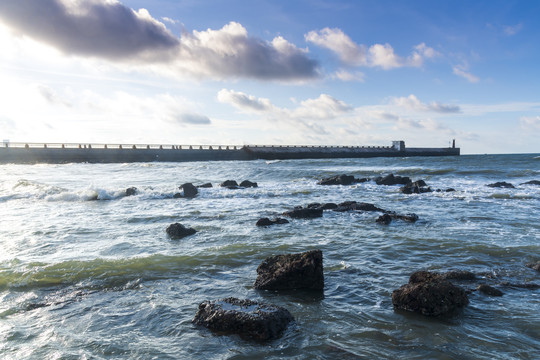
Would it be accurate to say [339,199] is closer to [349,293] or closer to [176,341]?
[349,293]

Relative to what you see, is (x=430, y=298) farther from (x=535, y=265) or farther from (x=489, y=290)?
(x=535, y=265)

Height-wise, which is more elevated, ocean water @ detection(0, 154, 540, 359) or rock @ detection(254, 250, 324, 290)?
rock @ detection(254, 250, 324, 290)

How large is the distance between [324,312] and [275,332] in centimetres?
95

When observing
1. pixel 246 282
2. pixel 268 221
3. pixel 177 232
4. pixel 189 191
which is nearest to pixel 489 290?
pixel 246 282

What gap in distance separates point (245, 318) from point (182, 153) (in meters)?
60.9

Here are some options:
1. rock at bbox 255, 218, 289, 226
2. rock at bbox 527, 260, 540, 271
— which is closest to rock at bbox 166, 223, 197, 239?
rock at bbox 255, 218, 289, 226

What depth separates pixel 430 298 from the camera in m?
4.80

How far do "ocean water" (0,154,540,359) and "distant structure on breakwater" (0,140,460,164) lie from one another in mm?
44255

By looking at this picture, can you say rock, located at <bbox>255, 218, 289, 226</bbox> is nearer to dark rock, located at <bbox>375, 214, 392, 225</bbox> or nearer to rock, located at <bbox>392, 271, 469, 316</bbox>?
dark rock, located at <bbox>375, 214, 392, 225</bbox>

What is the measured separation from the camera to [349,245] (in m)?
8.58

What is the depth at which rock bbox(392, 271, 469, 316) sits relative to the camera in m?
4.76

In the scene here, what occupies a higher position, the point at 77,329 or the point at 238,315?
the point at 238,315

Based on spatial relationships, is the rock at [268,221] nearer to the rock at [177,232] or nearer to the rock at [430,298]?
the rock at [177,232]

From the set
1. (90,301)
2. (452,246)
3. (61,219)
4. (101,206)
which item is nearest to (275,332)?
(90,301)
